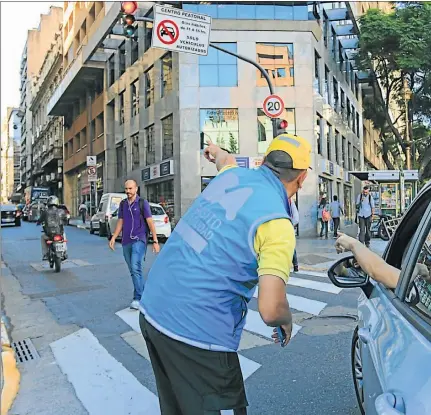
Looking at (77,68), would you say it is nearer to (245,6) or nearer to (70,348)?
(245,6)

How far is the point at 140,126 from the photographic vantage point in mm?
30281

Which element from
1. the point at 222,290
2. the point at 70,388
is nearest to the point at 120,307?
the point at 70,388

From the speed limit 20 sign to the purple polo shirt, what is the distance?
697 centimetres

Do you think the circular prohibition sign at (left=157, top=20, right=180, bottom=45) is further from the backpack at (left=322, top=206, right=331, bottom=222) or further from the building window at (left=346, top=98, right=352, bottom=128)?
the building window at (left=346, top=98, right=352, bottom=128)

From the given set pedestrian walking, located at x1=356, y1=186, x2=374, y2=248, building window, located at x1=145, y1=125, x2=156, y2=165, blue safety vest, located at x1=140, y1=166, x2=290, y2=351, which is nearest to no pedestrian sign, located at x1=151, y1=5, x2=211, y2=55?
pedestrian walking, located at x1=356, y1=186, x2=374, y2=248

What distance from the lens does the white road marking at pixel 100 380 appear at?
151 inches

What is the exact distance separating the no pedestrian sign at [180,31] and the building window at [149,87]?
1743 centimetres

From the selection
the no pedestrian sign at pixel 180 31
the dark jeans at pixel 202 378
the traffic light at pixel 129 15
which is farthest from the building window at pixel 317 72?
the dark jeans at pixel 202 378

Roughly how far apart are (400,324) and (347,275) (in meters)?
1.01

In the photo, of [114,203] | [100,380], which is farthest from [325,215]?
[100,380]

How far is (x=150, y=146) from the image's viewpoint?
29281 millimetres

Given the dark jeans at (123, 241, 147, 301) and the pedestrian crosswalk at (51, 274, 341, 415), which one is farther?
the dark jeans at (123, 241, 147, 301)

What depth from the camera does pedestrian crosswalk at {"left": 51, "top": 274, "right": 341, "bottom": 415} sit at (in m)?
3.88

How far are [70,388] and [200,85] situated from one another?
843 inches
